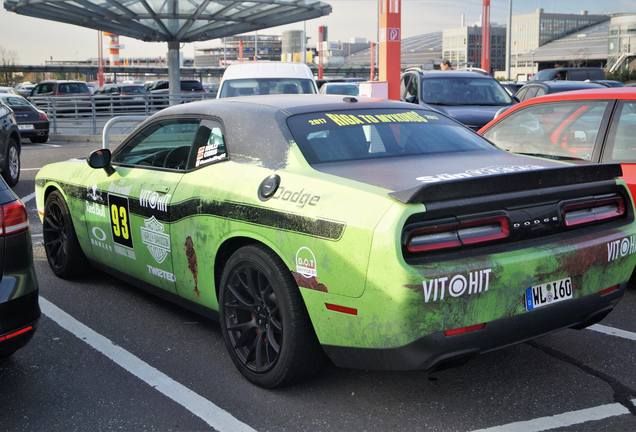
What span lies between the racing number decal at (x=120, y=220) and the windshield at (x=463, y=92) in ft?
28.2

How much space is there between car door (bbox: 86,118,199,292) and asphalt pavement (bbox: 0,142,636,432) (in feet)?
1.57

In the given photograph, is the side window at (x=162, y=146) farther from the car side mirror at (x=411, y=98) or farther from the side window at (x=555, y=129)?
the car side mirror at (x=411, y=98)

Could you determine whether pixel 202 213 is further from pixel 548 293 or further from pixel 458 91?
pixel 458 91

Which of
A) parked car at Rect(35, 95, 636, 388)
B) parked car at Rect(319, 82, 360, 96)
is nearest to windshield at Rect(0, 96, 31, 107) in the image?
parked car at Rect(319, 82, 360, 96)

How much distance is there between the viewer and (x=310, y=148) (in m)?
4.11

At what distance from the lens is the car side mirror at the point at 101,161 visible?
17.2 feet

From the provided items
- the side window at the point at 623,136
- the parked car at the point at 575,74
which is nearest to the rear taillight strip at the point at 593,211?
the side window at the point at 623,136

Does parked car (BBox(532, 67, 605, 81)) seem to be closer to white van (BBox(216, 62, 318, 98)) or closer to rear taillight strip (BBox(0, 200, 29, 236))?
white van (BBox(216, 62, 318, 98))

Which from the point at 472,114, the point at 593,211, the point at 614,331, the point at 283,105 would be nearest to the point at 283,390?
the point at 283,105

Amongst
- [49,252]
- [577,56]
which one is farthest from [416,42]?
[49,252]

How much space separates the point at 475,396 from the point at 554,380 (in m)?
0.50

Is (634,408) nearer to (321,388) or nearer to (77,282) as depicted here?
(321,388)

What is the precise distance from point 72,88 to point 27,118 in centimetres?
1513

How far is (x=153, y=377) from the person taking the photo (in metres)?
4.11
